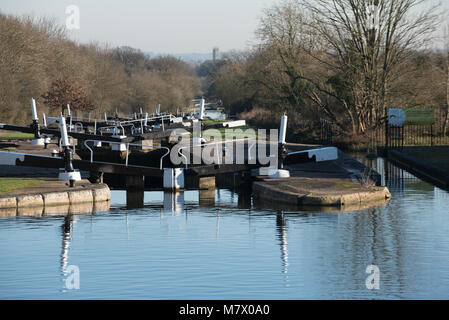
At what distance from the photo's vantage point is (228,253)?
1427 centimetres

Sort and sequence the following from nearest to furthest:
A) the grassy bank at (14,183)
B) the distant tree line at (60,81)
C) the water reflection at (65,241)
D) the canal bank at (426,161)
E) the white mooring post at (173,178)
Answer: the water reflection at (65,241), the grassy bank at (14,183), the white mooring post at (173,178), the canal bank at (426,161), the distant tree line at (60,81)

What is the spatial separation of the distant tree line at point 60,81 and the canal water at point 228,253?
3559 cm

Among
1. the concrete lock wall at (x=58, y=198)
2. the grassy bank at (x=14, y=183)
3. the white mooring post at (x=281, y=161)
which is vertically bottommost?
the concrete lock wall at (x=58, y=198)

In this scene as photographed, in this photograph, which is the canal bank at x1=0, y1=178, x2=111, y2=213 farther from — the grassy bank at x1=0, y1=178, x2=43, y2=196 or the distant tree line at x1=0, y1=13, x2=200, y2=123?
the distant tree line at x1=0, y1=13, x2=200, y2=123

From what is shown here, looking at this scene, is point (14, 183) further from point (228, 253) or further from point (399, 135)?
point (399, 135)

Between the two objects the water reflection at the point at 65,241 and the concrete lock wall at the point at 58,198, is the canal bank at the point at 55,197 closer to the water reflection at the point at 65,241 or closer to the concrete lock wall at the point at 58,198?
the concrete lock wall at the point at 58,198

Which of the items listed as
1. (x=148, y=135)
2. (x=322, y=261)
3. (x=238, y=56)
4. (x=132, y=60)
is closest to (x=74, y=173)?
(x=322, y=261)

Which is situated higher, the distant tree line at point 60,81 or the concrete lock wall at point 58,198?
the distant tree line at point 60,81

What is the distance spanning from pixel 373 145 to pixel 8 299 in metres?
30.8

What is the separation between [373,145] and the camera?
39688mm

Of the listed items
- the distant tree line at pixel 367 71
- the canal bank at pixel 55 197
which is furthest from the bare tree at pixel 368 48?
the canal bank at pixel 55 197

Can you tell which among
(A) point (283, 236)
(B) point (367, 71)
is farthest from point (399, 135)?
(A) point (283, 236)

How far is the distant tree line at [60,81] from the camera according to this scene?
54312 millimetres

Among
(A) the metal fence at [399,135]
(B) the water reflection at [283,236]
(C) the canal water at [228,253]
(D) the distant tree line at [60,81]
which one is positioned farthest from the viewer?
(D) the distant tree line at [60,81]
